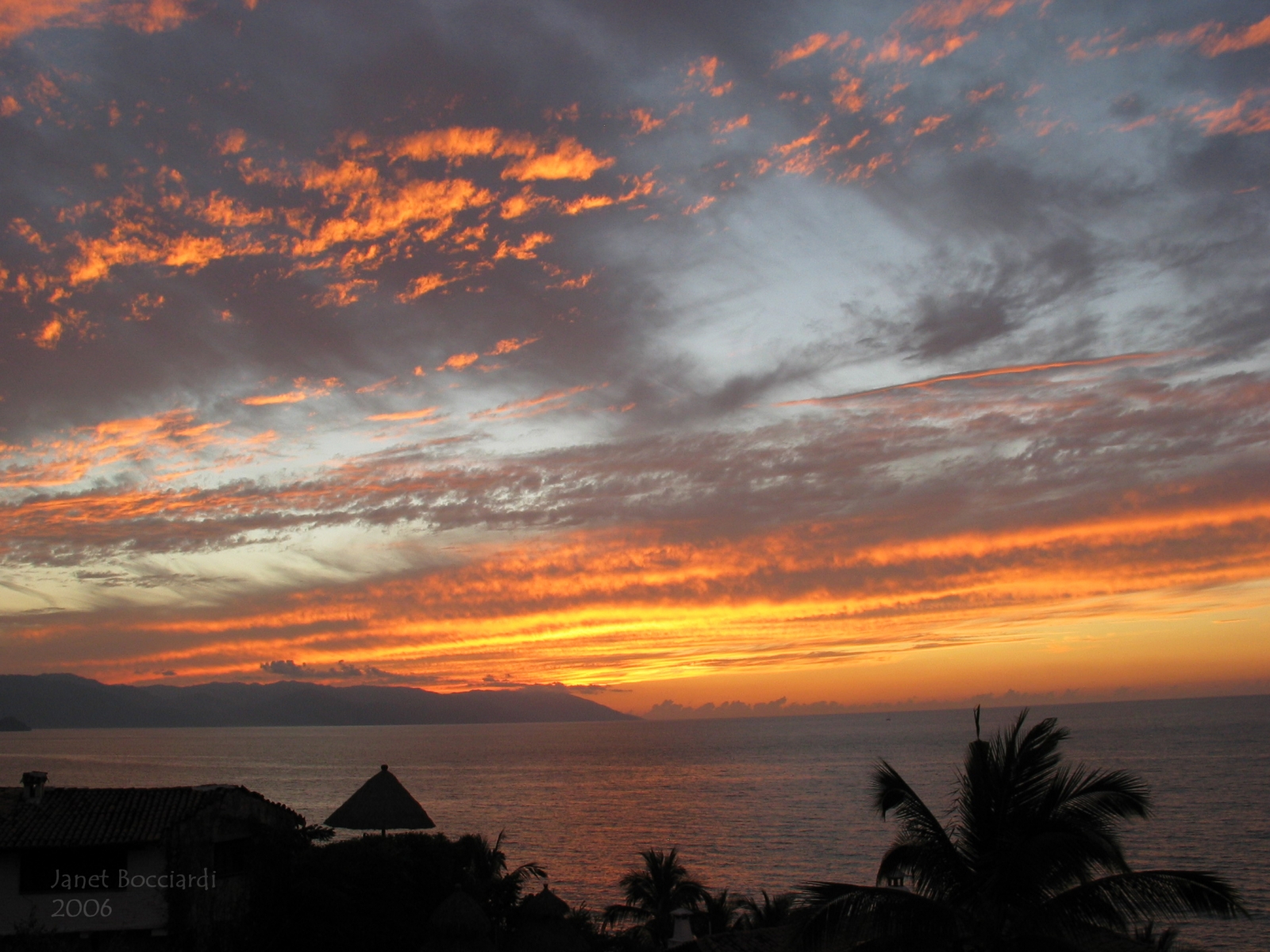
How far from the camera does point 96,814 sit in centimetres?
2097

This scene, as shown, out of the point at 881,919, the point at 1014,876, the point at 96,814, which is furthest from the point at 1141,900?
the point at 96,814

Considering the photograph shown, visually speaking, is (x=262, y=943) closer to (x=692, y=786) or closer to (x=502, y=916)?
(x=502, y=916)

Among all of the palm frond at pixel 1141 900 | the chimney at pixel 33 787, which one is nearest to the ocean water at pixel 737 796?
the palm frond at pixel 1141 900

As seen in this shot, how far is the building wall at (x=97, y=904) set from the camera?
19672mm

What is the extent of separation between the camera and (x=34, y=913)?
19328 mm

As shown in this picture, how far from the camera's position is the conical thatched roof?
2584 cm

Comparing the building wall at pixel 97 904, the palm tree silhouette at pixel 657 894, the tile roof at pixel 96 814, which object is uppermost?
the tile roof at pixel 96 814

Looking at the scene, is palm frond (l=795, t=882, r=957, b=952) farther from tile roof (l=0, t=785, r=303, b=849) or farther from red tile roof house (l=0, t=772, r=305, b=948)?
tile roof (l=0, t=785, r=303, b=849)

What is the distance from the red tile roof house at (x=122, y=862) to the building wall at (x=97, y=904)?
0.02 meters

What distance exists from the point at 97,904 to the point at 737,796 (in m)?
82.8

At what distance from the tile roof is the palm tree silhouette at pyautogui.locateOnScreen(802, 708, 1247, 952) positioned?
54.4ft

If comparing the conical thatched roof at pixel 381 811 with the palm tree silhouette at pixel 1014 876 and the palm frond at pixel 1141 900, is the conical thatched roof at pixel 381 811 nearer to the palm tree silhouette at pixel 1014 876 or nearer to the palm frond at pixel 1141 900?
the palm tree silhouette at pixel 1014 876

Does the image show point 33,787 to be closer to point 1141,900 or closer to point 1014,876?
point 1014,876

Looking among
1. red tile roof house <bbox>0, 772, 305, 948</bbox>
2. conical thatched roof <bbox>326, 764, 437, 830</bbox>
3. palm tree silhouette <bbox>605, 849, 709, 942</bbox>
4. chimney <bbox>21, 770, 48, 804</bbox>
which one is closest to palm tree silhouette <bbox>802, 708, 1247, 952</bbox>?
red tile roof house <bbox>0, 772, 305, 948</bbox>
